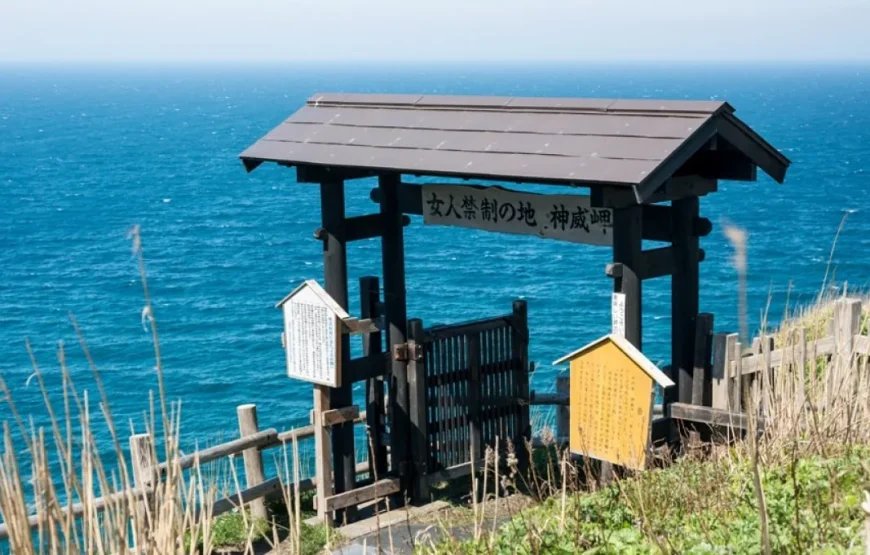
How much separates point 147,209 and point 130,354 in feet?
74.7

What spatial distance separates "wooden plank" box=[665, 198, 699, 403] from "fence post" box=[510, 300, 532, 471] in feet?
4.93

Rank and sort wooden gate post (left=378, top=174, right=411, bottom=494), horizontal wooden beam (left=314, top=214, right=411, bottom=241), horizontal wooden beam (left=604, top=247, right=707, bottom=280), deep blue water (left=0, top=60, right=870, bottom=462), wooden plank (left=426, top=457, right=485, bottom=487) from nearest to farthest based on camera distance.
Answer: horizontal wooden beam (left=604, top=247, right=707, bottom=280) < horizontal wooden beam (left=314, top=214, right=411, bottom=241) < wooden gate post (left=378, top=174, right=411, bottom=494) < wooden plank (left=426, top=457, right=485, bottom=487) < deep blue water (left=0, top=60, right=870, bottom=462)

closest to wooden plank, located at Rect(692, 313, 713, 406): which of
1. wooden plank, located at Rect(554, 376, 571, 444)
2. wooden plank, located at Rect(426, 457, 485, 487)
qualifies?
wooden plank, located at Rect(426, 457, 485, 487)

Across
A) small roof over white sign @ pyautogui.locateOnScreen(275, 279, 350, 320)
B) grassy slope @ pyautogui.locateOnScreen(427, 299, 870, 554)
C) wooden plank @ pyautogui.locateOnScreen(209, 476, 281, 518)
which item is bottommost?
wooden plank @ pyautogui.locateOnScreen(209, 476, 281, 518)

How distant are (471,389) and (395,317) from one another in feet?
2.57

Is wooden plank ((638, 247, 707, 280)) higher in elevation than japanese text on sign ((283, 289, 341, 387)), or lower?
higher

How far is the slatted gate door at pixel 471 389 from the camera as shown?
26.7 feet

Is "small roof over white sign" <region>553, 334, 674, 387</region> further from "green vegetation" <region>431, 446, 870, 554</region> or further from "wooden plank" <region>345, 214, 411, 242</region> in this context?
"wooden plank" <region>345, 214, 411, 242</region>

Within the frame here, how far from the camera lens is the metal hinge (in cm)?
796

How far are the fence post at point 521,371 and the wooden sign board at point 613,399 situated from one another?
1617mm

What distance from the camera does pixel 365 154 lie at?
24.9 feet

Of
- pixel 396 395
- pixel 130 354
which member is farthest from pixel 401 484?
pixel 130 354

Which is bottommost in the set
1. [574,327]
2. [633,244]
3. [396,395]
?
[574,327]

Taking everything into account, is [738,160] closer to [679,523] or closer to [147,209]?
[679,523]
